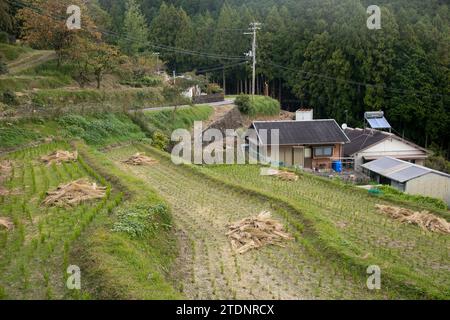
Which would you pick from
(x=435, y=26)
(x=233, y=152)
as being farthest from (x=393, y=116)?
(x=233, y=152)

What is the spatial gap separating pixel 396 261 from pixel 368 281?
1549 mm

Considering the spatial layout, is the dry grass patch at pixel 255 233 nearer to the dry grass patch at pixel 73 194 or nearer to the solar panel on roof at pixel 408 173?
the dry grass patch at pixel 73 194

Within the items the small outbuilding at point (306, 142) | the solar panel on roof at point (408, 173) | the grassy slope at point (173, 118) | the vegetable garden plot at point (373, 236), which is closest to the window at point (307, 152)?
the small outbuilding at point (306, 142)

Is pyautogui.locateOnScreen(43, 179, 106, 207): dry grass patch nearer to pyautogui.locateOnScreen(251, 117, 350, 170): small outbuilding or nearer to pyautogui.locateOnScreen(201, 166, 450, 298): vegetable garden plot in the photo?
pyautogui.locateOnScreen(201, 166, 450, 298): vegetable garden plot

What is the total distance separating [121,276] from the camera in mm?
6906

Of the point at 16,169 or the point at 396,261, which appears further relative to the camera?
the point at 16,169

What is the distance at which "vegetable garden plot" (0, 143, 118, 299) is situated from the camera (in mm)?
6863

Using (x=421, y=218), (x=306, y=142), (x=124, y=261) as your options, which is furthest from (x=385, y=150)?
(x=124, y=261)

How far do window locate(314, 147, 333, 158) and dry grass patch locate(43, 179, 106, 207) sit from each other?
1616cm

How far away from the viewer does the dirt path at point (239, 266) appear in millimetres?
7617

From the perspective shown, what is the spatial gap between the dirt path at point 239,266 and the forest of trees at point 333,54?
27.2m

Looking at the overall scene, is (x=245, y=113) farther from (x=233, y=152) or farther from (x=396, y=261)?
(x=396, y=261)

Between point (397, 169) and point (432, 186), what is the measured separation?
2500 mm

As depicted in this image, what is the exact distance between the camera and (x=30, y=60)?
31141 mm
